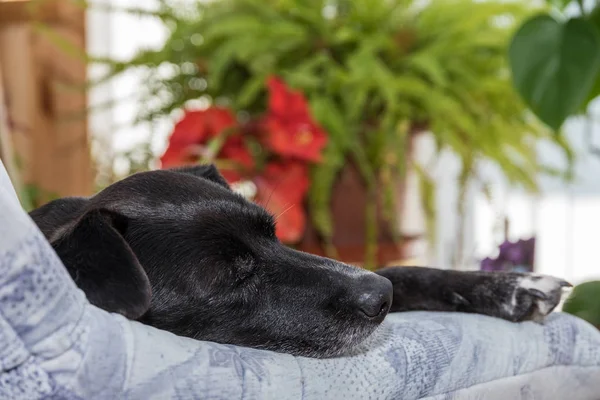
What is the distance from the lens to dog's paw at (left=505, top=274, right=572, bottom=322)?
845 millimetres

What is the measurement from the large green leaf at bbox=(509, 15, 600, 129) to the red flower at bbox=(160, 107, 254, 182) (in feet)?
2.45

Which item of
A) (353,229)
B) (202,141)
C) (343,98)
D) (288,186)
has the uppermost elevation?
(343,98)

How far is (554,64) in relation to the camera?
1.33m

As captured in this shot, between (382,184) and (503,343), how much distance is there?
3.76 feet

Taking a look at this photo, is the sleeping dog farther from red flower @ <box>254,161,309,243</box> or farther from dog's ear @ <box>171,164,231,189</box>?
red flower @ <box>254,161,309,243</box>

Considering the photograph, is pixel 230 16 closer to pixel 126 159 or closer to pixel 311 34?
pixel 311 34

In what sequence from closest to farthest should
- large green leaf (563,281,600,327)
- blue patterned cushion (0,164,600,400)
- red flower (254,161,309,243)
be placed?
blue patterned cushion (0,164,600,400), large green leaf (563,281,600,327), red flower (254,161,309,243)

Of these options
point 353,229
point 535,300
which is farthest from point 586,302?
point 353,229

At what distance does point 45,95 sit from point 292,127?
135 centimetres

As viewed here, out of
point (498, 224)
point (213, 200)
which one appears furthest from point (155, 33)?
point (213, 200)

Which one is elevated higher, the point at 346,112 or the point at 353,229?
the point at 346,112

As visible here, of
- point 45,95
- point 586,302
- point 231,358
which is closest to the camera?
point 231,358

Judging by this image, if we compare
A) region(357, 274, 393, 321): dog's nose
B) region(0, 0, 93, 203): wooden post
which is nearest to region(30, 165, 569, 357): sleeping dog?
region(357, 274, 393, 321): dog's nose

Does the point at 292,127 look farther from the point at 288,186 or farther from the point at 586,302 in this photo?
the point at 586,302
